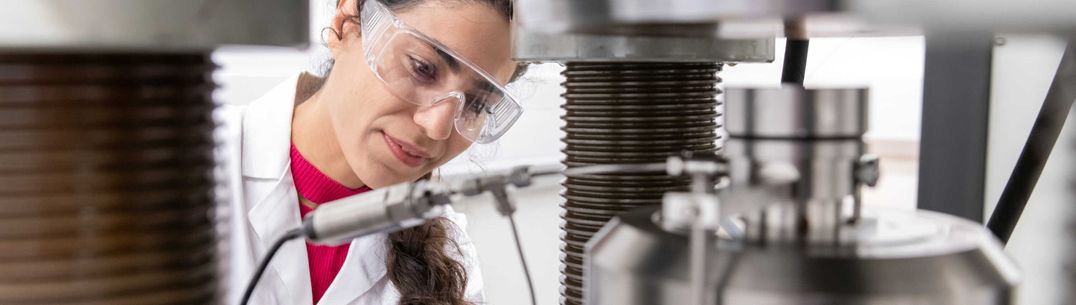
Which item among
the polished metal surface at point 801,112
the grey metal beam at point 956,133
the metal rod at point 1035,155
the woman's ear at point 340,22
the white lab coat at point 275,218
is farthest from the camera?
the white lab coat at point 275,218

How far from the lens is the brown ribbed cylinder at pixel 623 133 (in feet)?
2.95

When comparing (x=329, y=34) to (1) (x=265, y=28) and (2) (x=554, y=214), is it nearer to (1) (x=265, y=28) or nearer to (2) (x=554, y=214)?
(1) (x=265, y=28)

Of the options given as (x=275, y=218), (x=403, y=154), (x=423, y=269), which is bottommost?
(x=423, y=269)

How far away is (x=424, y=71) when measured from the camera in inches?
51.4

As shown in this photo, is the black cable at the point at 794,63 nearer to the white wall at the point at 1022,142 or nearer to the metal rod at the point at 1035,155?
the metal rod at the point at 1035,155

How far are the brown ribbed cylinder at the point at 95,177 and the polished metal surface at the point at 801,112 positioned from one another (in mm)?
272

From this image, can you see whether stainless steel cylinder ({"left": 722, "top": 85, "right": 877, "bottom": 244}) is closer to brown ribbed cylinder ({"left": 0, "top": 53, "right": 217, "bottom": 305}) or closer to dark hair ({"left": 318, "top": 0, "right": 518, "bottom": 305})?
brown ribbed cylinder ({"left": 0, "top": 53, "right": 217, "bottom": 305})

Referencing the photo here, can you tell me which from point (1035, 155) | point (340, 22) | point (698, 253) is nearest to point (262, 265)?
point (698, 253)

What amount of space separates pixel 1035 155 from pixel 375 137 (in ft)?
3.18

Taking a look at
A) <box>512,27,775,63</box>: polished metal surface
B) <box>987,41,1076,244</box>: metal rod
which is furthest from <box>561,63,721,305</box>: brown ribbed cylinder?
<box>987,41,1076,244</box>: metal rod

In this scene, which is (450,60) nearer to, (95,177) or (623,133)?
(623,133)

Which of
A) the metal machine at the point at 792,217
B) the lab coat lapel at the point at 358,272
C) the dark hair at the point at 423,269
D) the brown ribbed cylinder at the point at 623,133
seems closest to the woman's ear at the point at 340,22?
the dark hair at the point at 423,269

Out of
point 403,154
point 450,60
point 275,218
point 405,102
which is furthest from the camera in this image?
point 275,218

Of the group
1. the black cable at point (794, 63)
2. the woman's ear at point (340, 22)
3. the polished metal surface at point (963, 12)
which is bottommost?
the black cable at point (794, 63)
